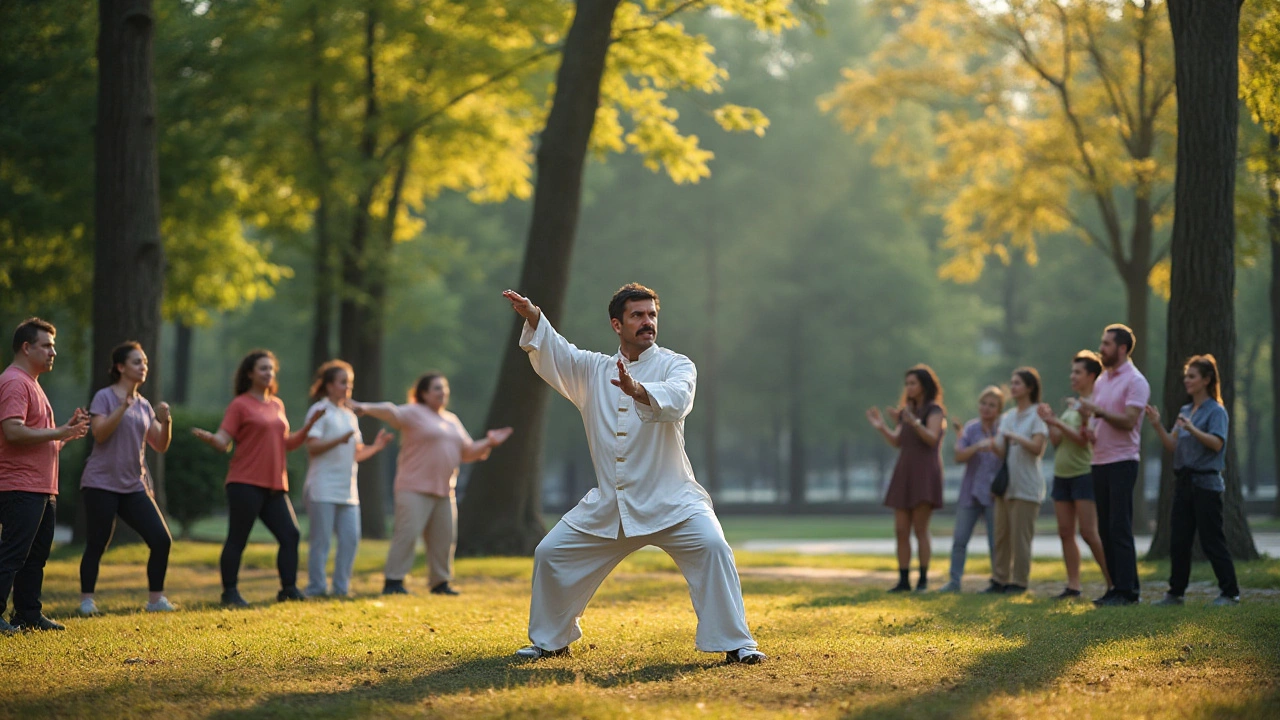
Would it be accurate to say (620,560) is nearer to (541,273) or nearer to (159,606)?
(159,606)

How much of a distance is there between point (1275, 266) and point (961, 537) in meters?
14.3

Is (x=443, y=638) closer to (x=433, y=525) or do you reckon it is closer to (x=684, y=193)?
(x=433, y=525)

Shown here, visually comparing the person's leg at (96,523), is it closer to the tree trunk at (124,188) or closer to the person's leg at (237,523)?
the person's leg at (237,523)

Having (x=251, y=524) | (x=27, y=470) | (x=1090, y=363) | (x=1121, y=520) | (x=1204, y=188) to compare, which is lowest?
(x=251, y=524)

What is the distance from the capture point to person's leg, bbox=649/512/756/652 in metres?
7.06

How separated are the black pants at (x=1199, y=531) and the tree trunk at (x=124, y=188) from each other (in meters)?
11.8

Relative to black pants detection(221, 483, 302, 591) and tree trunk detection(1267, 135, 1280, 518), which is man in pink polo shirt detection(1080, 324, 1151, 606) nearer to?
tree trunk detection(1267, 135, 1280, 518)

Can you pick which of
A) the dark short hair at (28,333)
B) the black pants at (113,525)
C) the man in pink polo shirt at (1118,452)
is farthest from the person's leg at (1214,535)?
the dark short hair at (28,333)

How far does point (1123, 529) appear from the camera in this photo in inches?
402

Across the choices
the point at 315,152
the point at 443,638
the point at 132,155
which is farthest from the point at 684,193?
the point at 443,638

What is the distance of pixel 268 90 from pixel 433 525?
12.7 m

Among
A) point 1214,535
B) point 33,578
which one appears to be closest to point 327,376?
point 33,578

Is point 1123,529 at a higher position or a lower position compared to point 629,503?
lower

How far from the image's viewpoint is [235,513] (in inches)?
434
